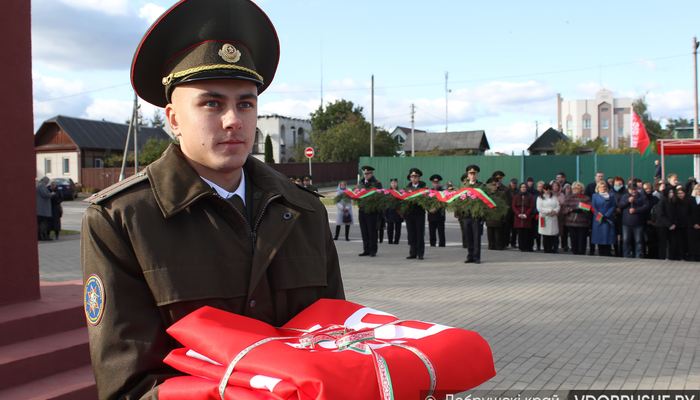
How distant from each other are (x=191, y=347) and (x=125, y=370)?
0.24m

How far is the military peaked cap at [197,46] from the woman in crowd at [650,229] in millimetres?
12504

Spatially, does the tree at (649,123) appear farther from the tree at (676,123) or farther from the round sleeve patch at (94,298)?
the round sleeve patch at (94,298)

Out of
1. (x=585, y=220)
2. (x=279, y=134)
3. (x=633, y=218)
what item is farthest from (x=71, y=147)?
(x=633, y=218)

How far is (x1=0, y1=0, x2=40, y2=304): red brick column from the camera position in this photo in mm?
4289

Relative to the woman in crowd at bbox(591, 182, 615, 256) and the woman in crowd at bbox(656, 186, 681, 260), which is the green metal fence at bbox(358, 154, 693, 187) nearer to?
the woman in crowd at bbox(591, 182, 615, 256)

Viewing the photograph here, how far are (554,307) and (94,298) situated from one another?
7.03 meters

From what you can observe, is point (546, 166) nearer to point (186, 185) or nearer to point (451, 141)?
point (186, 185)

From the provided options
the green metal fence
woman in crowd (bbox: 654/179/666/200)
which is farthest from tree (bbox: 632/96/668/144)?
woman in crowd (bbox: 654/179/666/200)

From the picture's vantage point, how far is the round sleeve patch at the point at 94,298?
58.0 inches

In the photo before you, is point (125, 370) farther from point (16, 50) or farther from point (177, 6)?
point (16, 50)

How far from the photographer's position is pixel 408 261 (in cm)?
1191

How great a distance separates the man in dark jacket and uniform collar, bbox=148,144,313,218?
39.5 ft

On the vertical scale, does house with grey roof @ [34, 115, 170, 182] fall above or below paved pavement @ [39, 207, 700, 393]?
above

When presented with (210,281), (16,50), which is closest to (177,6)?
(210,281)
